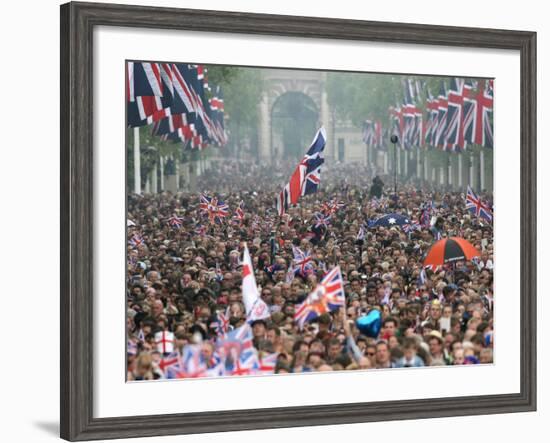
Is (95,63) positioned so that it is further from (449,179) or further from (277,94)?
(449,179)

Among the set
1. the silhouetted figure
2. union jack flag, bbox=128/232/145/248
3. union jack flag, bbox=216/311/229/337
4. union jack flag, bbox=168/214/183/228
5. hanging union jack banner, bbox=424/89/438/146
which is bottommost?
union jack flag, bbox=216/311/229/337

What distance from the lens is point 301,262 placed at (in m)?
17.0

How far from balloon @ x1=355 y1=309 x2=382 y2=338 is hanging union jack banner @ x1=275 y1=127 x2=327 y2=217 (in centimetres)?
142

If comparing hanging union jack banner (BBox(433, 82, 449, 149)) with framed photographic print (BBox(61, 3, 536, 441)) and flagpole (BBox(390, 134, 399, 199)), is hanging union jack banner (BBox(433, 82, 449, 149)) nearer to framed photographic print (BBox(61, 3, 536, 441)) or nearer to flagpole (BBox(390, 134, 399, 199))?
framed photographic print (BBox(61, 3, 536, 441))

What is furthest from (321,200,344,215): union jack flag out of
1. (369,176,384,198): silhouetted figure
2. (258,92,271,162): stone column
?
(258,92,271,162): stone column

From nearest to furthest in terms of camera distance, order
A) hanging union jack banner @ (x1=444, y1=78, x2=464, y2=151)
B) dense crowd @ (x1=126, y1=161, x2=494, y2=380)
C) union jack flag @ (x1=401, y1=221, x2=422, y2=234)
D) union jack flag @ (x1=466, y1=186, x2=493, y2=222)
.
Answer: dense crowd @ (x1=126, y1=161, x2=494, y2=380) → union jack flag @ (x1=401, y1=221, x2=422, y2=234) → hanging union jack banner @ (x1=444, y1=78, x2=464, y2=151) → union jack flag @ (x1=466, y1=186, x2=493, y2=222)

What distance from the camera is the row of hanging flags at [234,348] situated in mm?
16375

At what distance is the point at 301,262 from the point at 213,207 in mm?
1132

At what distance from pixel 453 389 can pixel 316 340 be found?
1741 millimetres

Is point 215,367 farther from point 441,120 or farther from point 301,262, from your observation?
point 441,120

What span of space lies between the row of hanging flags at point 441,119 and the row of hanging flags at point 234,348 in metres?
1.95

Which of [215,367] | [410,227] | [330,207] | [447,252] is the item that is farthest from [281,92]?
[215,367]

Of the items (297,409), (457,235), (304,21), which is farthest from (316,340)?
(304,21)

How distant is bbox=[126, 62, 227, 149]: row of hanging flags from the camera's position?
16266 mm
